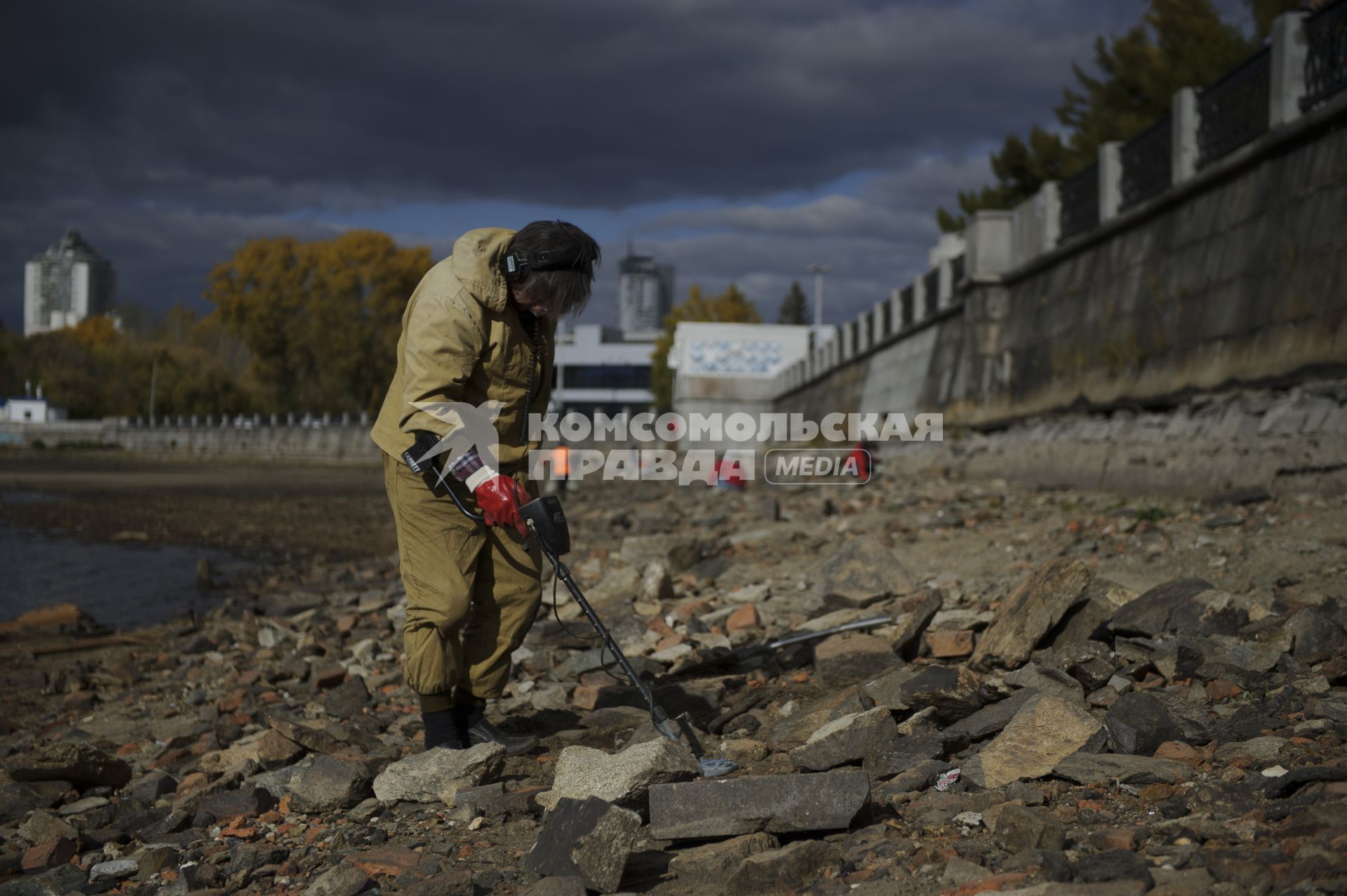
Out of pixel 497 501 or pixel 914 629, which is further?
pixel 914 629

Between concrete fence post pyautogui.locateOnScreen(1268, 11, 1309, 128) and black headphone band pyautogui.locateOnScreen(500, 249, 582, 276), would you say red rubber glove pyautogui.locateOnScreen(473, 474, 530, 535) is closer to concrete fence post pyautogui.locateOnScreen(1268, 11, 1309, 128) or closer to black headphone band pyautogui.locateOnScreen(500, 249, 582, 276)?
black headphone band pyautogui.locateOnScreen(500, 249, 582, 276)

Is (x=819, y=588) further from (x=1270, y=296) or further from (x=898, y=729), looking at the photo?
(x=1270, y=296)

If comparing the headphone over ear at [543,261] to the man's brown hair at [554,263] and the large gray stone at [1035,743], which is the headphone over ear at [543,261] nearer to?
the man's brown hair at [554,263]

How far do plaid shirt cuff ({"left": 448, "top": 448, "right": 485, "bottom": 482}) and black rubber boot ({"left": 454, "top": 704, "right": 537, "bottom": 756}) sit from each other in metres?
0.92

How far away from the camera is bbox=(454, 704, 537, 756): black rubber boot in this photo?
382 centimetres

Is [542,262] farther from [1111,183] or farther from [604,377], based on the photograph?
[604,377]

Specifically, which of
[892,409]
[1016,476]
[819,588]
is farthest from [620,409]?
[819,588]

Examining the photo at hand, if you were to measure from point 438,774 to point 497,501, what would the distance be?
34.3 inches

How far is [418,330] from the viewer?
3463mm

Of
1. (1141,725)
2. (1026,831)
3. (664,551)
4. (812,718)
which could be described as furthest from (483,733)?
(664,551)

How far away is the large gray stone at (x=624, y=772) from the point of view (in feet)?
9.52

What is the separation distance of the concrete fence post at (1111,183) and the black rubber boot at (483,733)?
380 inches

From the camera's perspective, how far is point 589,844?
249 centimetres

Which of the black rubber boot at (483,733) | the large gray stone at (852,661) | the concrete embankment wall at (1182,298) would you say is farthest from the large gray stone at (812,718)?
the concrete embankment wall at (1182,298)
